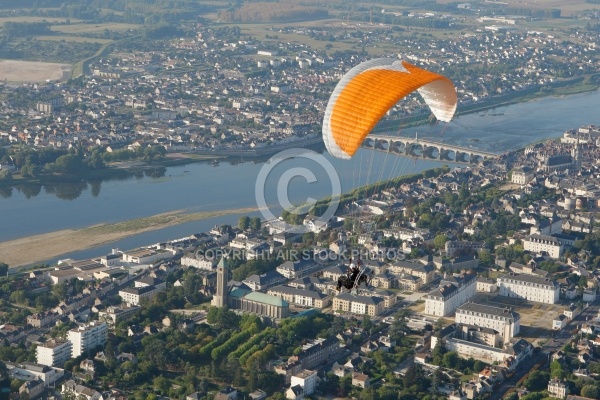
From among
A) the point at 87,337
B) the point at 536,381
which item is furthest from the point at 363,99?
the point at 87,337

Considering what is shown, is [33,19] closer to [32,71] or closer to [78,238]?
[32,71]

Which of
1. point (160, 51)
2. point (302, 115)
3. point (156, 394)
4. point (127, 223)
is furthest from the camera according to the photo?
point (160, 51)

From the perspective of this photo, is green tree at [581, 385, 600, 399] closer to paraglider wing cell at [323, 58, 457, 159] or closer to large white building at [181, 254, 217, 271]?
paraglider wing cell at [323, 58, 457, 159]

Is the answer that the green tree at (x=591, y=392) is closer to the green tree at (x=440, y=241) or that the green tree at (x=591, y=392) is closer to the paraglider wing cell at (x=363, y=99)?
the paraglider wing cell at (x=363, y=99)

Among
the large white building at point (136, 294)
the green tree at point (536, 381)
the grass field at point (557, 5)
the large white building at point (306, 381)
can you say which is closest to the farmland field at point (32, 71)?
the large white building at point (136, 294)

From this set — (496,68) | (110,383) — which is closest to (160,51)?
(496,68)

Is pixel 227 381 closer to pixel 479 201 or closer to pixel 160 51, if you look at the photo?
pixel 479 201

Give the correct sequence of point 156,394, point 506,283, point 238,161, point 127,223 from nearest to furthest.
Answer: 1. point 156,394
2. point 506,283
3. point 127,223
4. point 238,161
